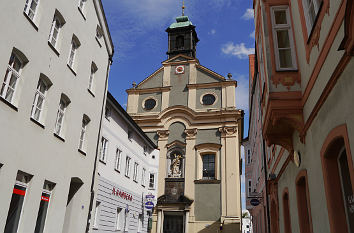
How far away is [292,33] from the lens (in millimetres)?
8602

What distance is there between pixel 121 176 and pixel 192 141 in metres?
11.6

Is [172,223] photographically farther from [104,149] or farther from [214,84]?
[214,84]

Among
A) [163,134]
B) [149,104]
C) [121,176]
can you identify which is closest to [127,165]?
[121,176]

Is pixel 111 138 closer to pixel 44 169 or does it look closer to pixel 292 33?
pixel 44 169

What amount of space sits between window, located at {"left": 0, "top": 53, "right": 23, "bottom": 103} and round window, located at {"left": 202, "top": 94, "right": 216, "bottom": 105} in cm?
2367

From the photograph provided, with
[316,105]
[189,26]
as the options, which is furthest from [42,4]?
[189,26]

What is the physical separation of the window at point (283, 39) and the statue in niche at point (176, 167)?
22.1 m

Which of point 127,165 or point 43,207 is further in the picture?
point 127,165

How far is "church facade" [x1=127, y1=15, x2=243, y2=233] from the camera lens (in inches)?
1092

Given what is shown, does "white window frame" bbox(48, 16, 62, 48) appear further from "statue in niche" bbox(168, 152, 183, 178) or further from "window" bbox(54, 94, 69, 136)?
"statue in niche" bbox(168, 152, 183, 178)

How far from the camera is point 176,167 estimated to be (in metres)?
30.0

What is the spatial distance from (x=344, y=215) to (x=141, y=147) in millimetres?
20289

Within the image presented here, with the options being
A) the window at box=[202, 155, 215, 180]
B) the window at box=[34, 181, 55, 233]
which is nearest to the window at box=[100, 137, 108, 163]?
the window at box=[34, 181, 55, 233]

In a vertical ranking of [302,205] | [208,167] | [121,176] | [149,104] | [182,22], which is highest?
[182,22]
